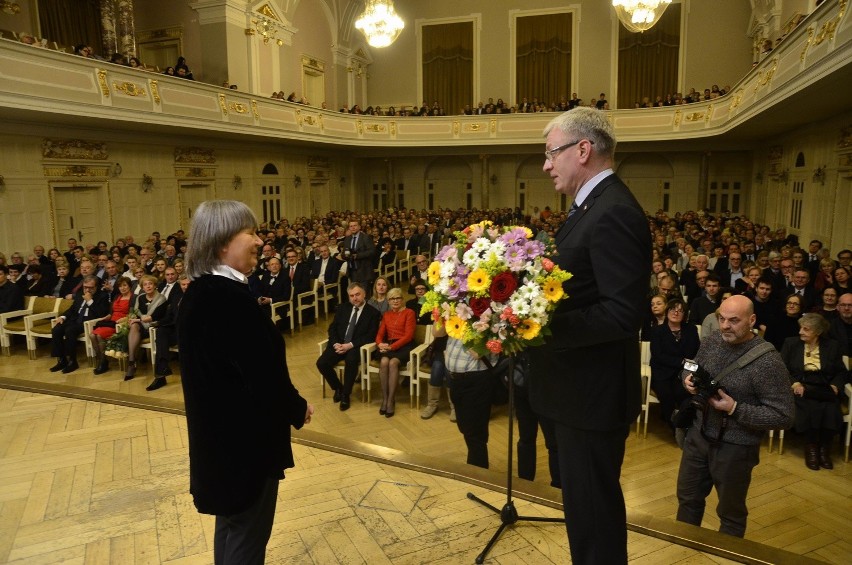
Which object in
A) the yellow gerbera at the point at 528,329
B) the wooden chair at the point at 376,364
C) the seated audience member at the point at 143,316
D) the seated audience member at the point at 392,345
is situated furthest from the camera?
the seated audience member at the point at 143,316

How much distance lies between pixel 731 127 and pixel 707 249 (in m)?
6.21

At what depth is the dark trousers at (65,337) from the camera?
7.23 m

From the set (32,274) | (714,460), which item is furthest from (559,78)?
(714,460)

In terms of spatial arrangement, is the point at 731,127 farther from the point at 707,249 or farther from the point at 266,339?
the point at 266,339

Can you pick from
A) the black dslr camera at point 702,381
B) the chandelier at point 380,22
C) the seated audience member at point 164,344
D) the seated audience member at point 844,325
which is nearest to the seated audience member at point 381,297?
the seated audience member at point 164,344

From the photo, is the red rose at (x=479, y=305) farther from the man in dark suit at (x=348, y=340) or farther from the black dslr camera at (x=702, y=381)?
the man in dark suit at (x=348, y=340)

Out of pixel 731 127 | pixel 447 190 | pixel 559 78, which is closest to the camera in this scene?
pixel 731 127

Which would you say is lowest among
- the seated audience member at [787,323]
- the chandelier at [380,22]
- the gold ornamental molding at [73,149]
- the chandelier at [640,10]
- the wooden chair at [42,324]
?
the wooden chair at [42,324]

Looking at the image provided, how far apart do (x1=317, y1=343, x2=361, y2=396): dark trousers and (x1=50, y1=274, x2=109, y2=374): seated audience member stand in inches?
132

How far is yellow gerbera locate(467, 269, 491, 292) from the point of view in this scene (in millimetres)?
1867

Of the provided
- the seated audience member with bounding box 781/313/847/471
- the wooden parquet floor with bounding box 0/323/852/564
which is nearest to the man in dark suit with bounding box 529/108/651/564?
the wooden parquet floor with bounding box 0/323/852/564

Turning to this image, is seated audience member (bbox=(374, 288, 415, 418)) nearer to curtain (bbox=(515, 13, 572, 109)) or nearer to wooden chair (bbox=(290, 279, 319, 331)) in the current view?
wooden chair (bbox=(290, 279, 319, 331))

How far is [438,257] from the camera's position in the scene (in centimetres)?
212

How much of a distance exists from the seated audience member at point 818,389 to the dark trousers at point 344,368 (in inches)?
160
